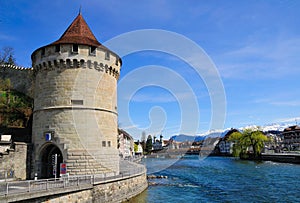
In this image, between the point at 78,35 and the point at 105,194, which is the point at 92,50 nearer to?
the point at 78,35

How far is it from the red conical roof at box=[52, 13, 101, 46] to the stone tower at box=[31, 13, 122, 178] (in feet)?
0.27

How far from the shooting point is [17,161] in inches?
670

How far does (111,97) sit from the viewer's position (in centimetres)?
1967

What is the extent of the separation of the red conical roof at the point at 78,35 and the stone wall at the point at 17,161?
25.2 feet

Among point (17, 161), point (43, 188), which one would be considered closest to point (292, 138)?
point (17, 161)

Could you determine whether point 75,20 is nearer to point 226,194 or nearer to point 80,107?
point 80,107

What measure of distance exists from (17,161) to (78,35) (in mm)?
9987

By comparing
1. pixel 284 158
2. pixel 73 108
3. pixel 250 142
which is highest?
pixel 73 108

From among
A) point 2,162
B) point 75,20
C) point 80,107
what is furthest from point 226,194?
point 75,20

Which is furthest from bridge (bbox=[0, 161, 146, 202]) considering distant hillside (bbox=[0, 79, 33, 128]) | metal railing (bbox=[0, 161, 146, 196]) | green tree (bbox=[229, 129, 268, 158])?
green tree (bbox=[229, 129, 268, 158])

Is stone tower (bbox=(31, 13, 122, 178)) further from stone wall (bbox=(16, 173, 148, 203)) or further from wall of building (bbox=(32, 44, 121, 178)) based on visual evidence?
stone wall (bbox=(16, 173, 148, 203))

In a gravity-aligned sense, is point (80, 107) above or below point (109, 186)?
above

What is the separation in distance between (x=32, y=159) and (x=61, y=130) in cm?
332

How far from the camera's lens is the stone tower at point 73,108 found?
1700cm
